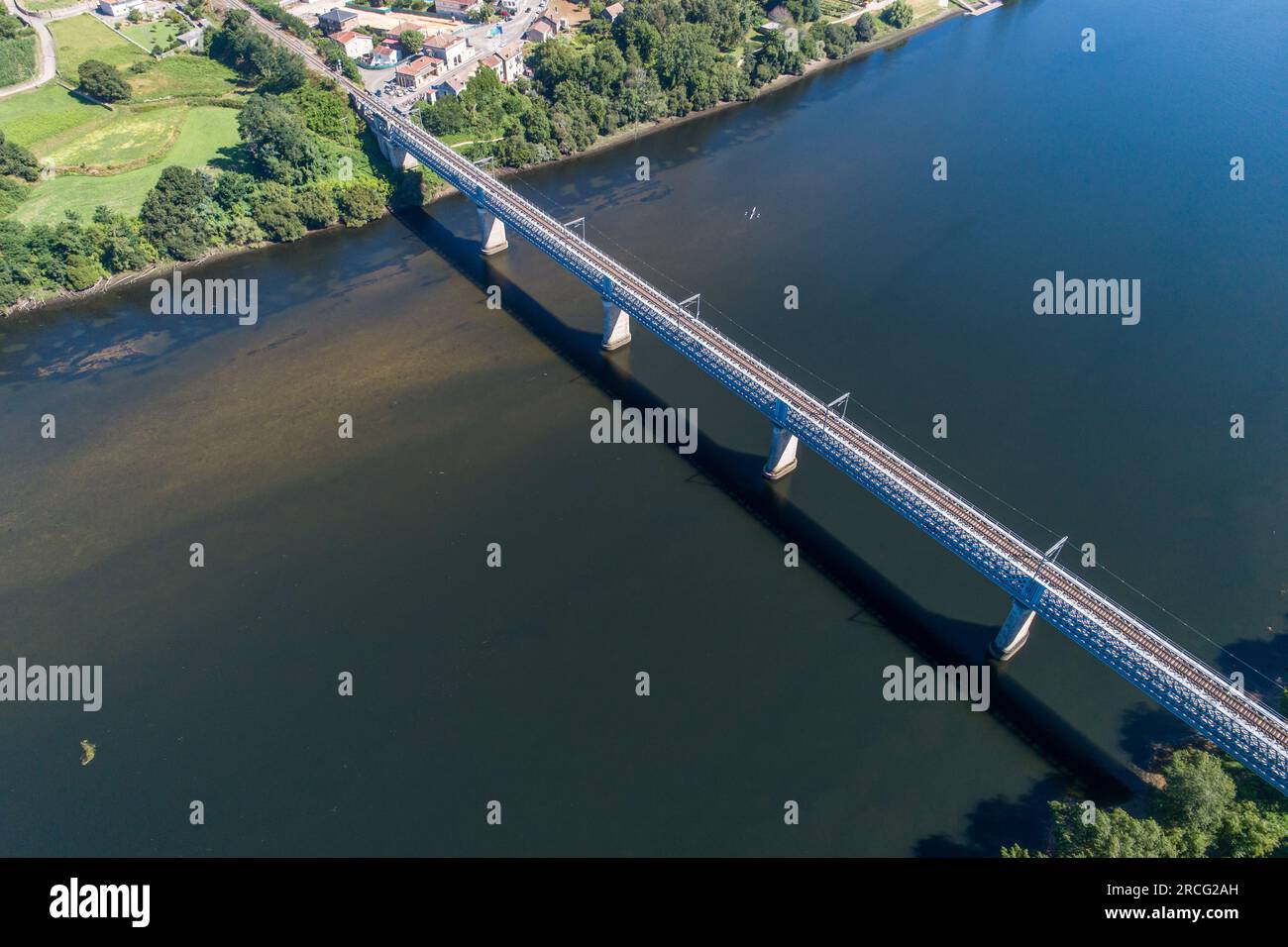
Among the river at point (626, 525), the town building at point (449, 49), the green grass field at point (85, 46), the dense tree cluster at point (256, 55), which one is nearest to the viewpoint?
the river at point (626, 525)

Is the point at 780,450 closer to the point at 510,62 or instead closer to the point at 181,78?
the point at 510,62

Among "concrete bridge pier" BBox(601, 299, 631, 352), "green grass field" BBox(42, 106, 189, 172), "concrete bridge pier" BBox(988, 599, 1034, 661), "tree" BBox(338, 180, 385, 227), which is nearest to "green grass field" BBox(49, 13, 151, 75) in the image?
"green grass field" BBox(42, 106, 189, 172)

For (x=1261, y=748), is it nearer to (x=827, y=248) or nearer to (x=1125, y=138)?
(x=827, y=248)

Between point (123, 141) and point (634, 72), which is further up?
point (634, 72)


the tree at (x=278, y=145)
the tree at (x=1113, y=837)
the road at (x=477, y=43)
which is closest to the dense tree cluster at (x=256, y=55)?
the road at (x=477, y=43)

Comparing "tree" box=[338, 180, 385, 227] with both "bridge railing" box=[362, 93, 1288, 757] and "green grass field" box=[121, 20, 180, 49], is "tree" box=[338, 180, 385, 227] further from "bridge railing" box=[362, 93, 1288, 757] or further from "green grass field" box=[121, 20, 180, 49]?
"green grass field" box=[121, 20, 180, 49]

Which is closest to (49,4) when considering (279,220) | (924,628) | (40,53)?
(40,53)

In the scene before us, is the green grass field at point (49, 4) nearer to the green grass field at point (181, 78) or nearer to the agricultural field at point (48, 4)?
the agricultural field at point (48, 4)
